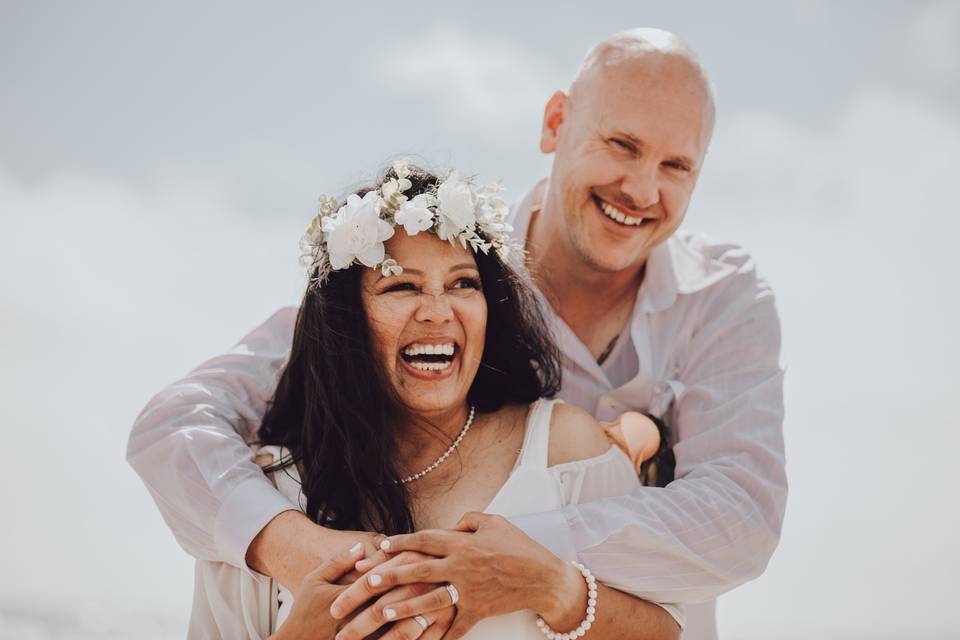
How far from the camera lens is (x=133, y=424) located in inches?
171

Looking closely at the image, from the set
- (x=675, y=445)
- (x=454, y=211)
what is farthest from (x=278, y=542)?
(x=675, y=445)

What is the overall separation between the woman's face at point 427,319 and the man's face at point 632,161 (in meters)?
1.16

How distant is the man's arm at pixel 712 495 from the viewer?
12.7ft

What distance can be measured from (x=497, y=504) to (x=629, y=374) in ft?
4.38

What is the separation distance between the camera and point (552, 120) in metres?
5.45

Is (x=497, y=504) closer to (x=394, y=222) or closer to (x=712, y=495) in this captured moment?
(x=712, y=495)

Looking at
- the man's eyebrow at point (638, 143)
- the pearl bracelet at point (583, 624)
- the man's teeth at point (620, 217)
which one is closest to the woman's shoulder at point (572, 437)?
the pearl bracelet at point (583, 624)

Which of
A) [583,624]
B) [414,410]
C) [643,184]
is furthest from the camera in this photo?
[643,184]

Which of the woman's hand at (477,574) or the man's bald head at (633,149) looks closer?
the woman's hand at (477,574)

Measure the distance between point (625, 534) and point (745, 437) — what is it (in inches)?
31.8

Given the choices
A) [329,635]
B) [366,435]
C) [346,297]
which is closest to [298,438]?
[366,435]

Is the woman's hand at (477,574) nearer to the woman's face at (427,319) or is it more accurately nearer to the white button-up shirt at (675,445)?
the white button-up shirt at (675,445)

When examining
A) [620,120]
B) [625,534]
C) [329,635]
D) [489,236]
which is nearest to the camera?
[329,635]

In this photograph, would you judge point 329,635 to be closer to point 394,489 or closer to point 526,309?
point 394,489
